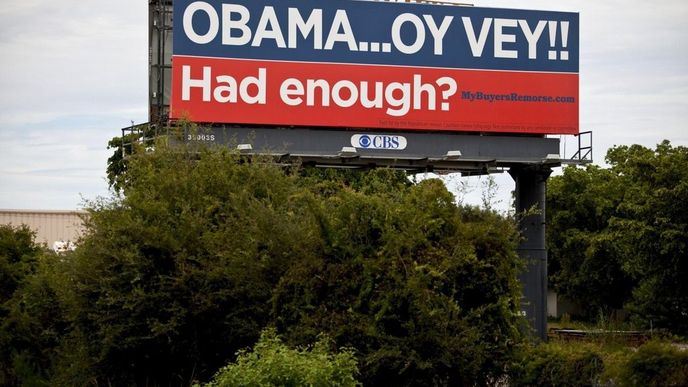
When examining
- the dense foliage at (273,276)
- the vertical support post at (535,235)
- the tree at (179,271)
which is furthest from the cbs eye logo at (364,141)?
the tree at (179,271)

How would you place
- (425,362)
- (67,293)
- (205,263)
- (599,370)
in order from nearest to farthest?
(599,370) < (425,362) < (205,263) < (67,293)

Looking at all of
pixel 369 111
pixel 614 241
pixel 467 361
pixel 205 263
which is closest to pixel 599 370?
pixel 467 361

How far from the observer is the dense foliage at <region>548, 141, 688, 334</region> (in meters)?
41.0

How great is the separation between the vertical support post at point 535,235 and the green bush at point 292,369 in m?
18.3

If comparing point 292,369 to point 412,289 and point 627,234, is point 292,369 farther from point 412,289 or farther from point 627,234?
point 627,234

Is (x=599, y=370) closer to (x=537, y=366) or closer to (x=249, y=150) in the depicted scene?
(x=537, y=366)

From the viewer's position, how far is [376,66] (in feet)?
107

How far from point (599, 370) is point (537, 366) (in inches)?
41.7

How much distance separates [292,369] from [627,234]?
31.9m

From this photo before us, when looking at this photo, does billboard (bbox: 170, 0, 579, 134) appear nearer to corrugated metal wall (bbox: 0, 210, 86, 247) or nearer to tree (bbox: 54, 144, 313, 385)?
tree (bbox: 54, 144, 313, 385)

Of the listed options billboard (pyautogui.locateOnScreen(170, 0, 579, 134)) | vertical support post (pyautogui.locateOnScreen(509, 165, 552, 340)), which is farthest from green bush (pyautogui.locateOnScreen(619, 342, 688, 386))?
billboard (pyautogui.locateOnScreen(170, 0, 579, 134))

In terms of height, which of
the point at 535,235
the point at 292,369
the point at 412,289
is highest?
the point at 535,235

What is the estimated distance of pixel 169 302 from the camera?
1952 centimetres

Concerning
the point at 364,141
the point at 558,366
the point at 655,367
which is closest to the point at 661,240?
the point at 364,141
